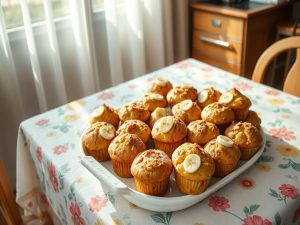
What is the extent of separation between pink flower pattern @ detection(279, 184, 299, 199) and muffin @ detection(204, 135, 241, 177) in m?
0.12

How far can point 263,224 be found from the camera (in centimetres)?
A: 64

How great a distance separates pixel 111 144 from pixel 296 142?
0.52 meters

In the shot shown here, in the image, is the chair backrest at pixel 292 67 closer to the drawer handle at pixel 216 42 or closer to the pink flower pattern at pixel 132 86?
the pink flower pattern at pixel 132 86

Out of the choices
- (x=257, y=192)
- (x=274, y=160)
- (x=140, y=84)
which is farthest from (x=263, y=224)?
(x=140, y=84)

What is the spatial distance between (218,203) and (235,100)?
30 cm

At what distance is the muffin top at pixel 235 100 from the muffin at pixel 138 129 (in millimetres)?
239

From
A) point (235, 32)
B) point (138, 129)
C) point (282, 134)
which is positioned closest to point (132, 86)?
point (138, 129)

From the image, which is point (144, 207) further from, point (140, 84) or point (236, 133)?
point (140, 84)

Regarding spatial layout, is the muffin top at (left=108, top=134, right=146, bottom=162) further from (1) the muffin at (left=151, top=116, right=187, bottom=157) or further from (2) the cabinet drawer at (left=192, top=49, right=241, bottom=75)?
(2) the cabinet drawer at (left=192, top=49, right=241, bottom=75)

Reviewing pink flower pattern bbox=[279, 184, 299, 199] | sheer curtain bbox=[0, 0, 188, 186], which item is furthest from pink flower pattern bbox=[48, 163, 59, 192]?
sheer curtain bbox=[0, 0, 188, 186]

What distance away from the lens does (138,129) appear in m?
0.79

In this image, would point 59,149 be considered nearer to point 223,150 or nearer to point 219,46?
point 223,150

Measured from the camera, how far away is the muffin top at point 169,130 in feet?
2.48

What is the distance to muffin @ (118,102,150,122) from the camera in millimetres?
861
